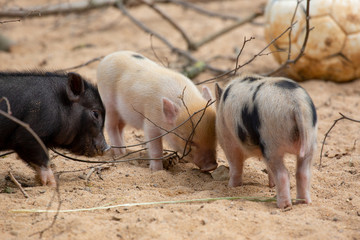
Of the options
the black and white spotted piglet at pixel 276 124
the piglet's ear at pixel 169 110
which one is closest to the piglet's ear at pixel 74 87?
the piglet's ear at pixel 169 110

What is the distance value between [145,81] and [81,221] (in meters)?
2.62

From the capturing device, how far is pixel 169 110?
5711 mm

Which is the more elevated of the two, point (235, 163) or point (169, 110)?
point (169, 110)

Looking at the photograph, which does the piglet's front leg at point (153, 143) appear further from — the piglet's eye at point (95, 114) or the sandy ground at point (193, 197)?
the piglet's eye at point (95, 114)

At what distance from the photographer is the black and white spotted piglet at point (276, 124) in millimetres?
4109

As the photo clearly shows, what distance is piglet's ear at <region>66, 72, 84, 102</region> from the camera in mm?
5281

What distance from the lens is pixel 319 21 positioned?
7898 mm

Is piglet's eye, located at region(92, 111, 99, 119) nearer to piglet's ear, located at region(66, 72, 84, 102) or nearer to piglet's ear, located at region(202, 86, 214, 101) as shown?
piglet's ear, located at region(66, 72, 84, 102)

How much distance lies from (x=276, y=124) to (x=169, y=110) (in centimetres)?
184

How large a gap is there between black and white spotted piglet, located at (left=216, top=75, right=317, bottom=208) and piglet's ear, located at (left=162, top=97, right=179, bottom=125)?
3.31 feet

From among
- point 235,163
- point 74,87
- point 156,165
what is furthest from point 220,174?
point 74,87

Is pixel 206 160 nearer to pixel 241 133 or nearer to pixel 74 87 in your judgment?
pixel 241 133

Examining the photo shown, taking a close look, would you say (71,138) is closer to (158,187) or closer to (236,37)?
(158,187)

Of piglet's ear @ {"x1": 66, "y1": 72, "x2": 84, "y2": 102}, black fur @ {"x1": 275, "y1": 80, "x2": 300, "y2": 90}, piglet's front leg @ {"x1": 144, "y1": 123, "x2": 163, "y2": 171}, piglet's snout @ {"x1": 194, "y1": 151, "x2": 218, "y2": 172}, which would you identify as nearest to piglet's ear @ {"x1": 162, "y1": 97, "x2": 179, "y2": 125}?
piglet's front leg @ {"x1": 144, "y1": 123, "x2": 163, "y2": 171}
